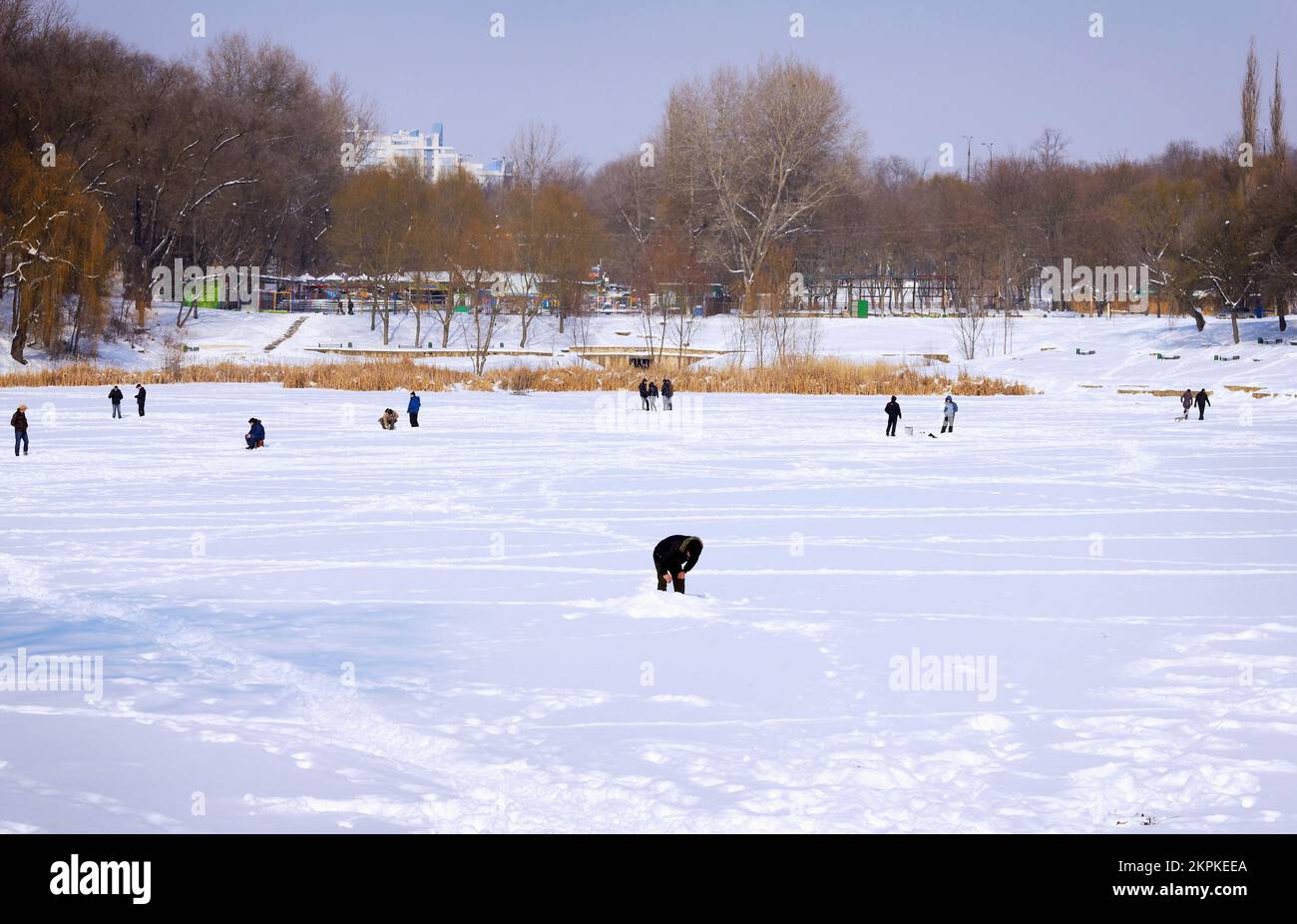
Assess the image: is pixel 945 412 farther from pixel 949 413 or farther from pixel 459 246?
pixel 459 246

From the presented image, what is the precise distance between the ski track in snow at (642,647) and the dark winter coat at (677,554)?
324 mm

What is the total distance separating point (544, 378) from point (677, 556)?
3200 centimetres

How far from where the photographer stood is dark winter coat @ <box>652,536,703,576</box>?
1077cm

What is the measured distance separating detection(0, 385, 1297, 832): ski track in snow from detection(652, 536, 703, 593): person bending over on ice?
0.86 feet

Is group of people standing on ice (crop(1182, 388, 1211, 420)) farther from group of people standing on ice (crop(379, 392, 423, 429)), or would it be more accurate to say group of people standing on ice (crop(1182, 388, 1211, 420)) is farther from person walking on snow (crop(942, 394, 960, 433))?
group of people standing on ice (crop(379, 392, 423, 429))

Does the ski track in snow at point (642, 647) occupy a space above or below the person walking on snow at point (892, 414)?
below

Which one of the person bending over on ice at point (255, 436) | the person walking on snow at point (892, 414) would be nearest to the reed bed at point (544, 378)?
the person walking on snow at point (892, 414)

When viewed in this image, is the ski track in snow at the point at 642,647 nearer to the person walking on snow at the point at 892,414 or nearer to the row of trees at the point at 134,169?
the person walking on snow at the point at 892,414

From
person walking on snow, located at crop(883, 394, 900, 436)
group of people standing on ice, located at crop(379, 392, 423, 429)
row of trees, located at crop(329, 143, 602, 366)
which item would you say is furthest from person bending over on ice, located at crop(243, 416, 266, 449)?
row of trees, located at crop(329, 143, 602, 366)

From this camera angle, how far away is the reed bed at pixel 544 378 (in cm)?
4022

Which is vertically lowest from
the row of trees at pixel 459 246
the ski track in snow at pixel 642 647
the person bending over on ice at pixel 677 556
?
the ski track in snow at pixel 642 647
